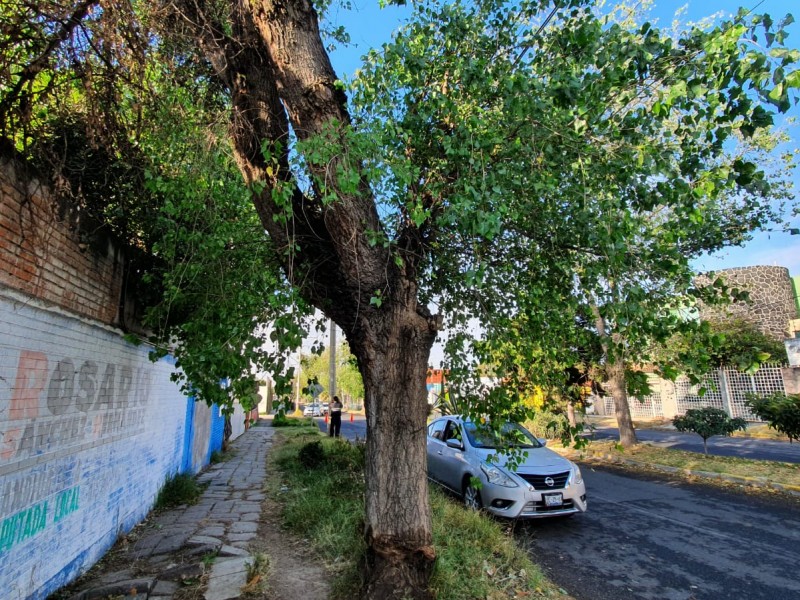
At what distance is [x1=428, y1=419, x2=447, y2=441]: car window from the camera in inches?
381

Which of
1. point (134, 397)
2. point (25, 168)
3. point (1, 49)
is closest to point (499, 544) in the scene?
point (134, 397)

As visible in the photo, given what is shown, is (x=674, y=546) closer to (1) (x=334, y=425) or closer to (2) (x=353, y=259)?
(2) (x=353, y=259)

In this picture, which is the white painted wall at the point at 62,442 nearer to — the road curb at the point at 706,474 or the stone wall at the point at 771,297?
the road curb at the point at 706,474

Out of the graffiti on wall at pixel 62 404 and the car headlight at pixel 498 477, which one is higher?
the graffiti on wall at pixel 62 404

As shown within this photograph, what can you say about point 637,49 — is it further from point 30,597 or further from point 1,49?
point 30,597

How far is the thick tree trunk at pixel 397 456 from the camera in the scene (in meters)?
3.95

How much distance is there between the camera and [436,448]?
364 inches

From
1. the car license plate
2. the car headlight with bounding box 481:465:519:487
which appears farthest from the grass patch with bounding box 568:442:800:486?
the car headlight with bounding box 481:465:519:487

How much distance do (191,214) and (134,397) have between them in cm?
253

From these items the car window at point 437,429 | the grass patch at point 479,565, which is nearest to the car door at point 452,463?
the car window at point 437,429

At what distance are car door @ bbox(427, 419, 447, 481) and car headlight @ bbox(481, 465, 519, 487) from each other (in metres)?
1.73

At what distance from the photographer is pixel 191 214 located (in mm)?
5027

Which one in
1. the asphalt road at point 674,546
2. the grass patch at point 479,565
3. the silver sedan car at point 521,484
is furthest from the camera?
the silver sedan car at point 521,484

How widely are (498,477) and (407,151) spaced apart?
196 inches
